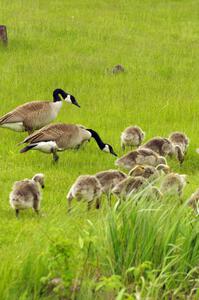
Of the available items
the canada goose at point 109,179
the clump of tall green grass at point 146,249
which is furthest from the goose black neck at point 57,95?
the clump of tall green grass at point 146,249

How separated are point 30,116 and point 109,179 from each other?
5.02m

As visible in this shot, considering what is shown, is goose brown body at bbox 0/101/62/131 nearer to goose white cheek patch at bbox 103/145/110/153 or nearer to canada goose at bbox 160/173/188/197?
goose white cheek patch at bbox 103/145/110/153

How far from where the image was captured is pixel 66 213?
10305 mm

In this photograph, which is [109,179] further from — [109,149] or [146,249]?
[146,249]

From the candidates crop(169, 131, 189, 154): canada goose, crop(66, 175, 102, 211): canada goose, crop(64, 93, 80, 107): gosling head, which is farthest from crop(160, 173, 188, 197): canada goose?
A: crop(64, 93, 80, 107): gosling head

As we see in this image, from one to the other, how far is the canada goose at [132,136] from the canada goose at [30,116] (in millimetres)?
2041

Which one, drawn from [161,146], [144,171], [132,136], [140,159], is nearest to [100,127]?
[132,136]

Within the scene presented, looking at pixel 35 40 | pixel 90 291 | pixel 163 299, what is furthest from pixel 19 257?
pixel 35 40

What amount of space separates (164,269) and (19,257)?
1.61 metres

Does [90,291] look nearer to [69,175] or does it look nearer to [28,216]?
[28,216]

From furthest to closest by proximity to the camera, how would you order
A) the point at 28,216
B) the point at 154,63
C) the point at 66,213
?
1. the point at 154,63
2. the point at 28,216
3. the point at 66,213

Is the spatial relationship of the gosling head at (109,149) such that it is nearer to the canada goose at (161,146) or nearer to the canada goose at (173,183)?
the canada goose at (161,146)

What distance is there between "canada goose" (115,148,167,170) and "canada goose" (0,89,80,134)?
323cm

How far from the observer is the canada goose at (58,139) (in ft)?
48.1
